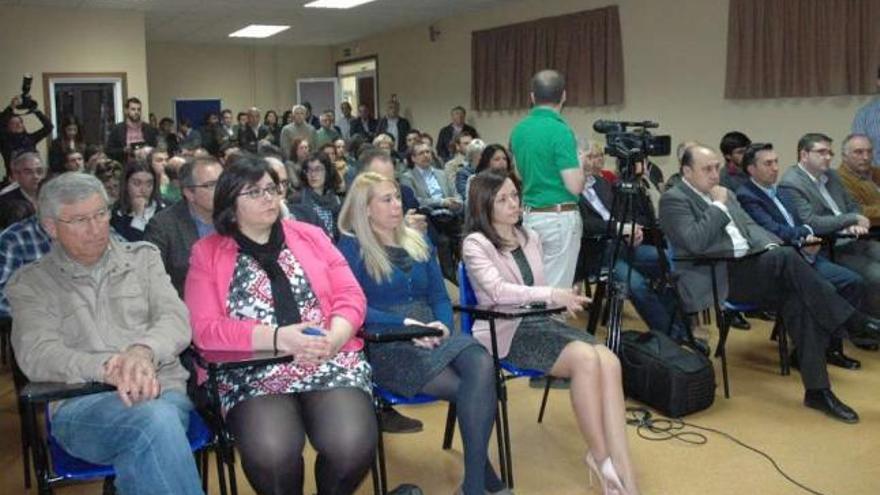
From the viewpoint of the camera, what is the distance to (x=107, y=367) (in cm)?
204

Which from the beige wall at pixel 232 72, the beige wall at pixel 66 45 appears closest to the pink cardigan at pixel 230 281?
the beige wall at pixel 66 45

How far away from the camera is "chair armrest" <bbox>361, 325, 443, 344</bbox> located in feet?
7.89

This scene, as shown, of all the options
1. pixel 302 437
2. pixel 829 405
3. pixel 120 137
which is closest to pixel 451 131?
pixel 120 137

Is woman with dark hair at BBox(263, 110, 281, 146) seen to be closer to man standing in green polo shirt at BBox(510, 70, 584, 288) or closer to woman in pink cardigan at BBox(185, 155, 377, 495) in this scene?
man standing in green polo shirt at BBox(510, 70, 584, 288)

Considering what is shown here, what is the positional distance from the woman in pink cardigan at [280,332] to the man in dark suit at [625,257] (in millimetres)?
1792

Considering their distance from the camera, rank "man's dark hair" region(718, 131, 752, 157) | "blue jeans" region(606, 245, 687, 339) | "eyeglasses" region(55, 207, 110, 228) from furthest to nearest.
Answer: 1. "man's dark hair" region(718, 131, 752, 157)
2. "blue jeans" region(606, 245, 687, 339)
3. "eyeglasses" region(55, 207, 110, 228)

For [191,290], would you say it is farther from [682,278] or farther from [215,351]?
[682,278]

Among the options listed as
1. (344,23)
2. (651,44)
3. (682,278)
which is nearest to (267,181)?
(682,278)

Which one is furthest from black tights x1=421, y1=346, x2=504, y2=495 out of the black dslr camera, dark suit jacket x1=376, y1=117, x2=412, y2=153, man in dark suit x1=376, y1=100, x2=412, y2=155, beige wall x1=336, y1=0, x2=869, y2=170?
man in dark suit x1=376, y1=100, x2=412, y2=155

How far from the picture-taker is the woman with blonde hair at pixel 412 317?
8.11 ft

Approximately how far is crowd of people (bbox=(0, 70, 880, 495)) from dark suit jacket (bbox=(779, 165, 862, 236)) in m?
0.01

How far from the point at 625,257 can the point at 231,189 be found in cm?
251

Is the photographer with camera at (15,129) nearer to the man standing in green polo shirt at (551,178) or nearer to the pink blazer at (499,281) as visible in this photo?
the man standing in green polo shirt at (551,178)

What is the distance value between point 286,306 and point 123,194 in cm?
181
